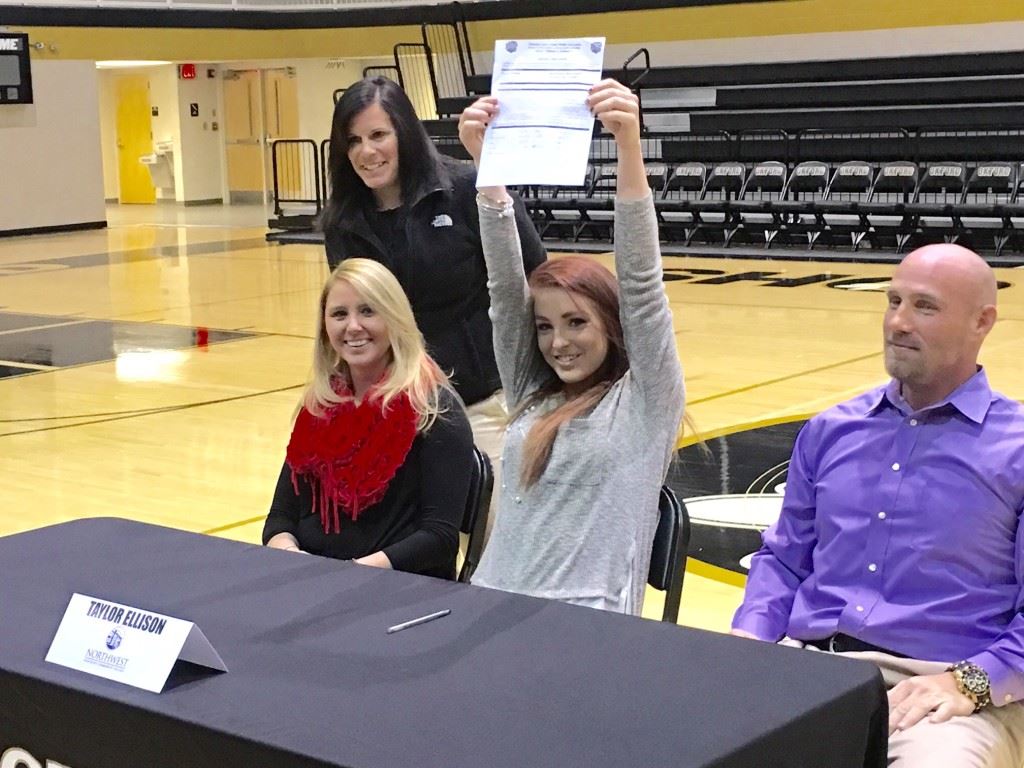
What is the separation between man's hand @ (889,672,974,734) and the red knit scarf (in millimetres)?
1147

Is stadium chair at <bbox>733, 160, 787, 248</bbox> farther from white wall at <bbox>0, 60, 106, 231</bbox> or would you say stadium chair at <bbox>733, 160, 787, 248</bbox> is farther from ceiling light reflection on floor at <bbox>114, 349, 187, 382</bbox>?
white wall at <bbox>0, 60, 106, 231</bbox>

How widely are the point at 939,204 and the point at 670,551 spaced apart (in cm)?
1188

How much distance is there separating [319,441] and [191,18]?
65.2 ft

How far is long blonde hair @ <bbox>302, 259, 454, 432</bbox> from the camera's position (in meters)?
3.02

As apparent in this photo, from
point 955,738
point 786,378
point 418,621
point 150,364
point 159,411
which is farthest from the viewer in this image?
point 150,364

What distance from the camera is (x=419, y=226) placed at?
3.41m

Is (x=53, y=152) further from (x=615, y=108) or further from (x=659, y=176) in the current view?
(x=615, y=108)

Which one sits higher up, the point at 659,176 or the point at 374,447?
the point at 659,176

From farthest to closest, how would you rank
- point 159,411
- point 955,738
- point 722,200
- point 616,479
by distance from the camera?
point 722,200
point 159,411
point 616,479
point 955,738

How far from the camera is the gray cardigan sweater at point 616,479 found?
102 inches

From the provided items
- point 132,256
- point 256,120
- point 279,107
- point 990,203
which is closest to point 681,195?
point 990,203

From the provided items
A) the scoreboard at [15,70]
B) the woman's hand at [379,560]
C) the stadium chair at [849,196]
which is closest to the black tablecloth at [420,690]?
the woman's hand at [379,560]

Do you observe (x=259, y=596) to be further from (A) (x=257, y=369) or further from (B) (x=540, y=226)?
(B) (x=540, y=226)

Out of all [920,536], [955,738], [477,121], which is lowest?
[955,738]
